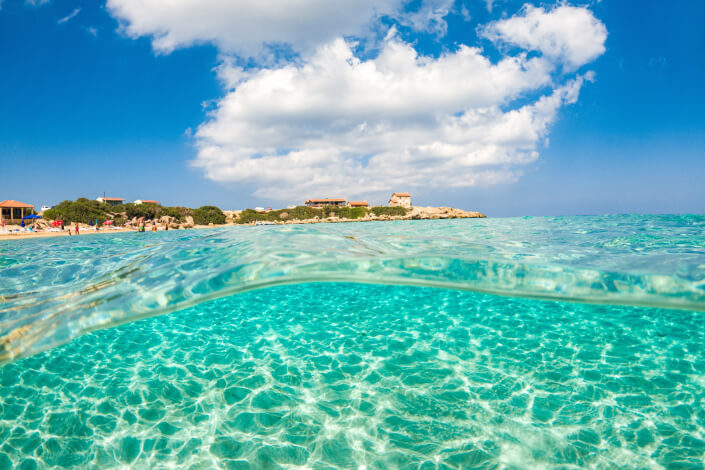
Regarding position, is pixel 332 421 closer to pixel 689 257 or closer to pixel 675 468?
pixel 675 468

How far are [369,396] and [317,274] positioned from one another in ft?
16.0

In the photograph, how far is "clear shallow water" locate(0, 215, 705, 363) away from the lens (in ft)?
25.4

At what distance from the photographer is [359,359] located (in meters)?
7.44

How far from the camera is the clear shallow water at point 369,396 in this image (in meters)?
4.74

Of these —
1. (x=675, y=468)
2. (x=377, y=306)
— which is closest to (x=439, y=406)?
(x=675, y=468)

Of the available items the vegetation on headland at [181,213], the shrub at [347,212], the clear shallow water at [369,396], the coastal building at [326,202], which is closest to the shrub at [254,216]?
the vegetation on headland at [181,213]

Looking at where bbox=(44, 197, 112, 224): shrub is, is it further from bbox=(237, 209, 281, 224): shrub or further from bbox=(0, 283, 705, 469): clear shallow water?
bbox=(0, 283, 705, 469): clear shallow water

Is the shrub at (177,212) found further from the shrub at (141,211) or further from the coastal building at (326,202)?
the coastal building at (326,202)

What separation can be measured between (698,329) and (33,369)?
58.9 feet

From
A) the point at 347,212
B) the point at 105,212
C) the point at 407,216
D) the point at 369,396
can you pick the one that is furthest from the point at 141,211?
the point at 369,396

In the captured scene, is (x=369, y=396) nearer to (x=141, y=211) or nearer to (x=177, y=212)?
(x=177, y=212)

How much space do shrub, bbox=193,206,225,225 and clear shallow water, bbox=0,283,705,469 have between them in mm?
55691

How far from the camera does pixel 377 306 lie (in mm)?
11750

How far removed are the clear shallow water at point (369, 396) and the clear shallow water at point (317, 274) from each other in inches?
39.7
